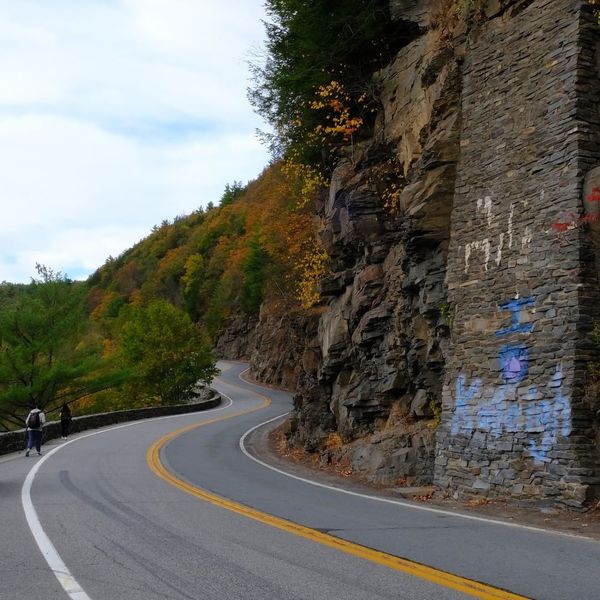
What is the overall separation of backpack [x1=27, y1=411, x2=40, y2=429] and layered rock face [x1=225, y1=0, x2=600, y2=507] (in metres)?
8.23

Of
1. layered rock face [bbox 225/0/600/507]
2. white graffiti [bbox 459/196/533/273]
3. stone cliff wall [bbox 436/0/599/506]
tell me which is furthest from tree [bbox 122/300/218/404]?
white graffiti [bbox 459/196/533/273]

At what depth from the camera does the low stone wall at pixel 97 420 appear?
69.4ft

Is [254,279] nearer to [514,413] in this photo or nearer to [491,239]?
[491,239]

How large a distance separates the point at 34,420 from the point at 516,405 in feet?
43.4

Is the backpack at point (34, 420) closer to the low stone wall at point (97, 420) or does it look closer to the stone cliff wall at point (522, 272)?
the low stone wall at point (97, 420)

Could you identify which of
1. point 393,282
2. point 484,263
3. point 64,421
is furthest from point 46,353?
point 484,263

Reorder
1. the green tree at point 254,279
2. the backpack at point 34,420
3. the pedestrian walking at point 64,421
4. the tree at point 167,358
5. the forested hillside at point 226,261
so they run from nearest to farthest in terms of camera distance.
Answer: the backpack at point 34,420
the pedestrian walking at point 64,421
the forested hillside at point 226,261
the tree at point 167,358
the green tree at point 254,279

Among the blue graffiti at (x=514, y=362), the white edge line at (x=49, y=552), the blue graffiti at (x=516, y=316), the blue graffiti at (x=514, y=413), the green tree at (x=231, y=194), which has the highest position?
the green tree at (x=231, y=194)

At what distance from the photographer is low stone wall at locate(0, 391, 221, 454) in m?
21.2

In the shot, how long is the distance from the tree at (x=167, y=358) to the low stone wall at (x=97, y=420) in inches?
101

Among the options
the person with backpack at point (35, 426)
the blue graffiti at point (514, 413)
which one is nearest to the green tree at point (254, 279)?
the person with backpack at point (35, 426)

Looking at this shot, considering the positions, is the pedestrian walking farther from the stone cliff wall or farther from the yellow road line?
the stone cliff wall

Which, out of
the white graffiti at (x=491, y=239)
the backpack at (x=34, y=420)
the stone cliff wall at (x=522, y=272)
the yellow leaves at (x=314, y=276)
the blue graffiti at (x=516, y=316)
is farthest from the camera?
the yellow leaves at (x=314, y=276)

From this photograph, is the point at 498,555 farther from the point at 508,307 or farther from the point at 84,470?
the point at 84,470
